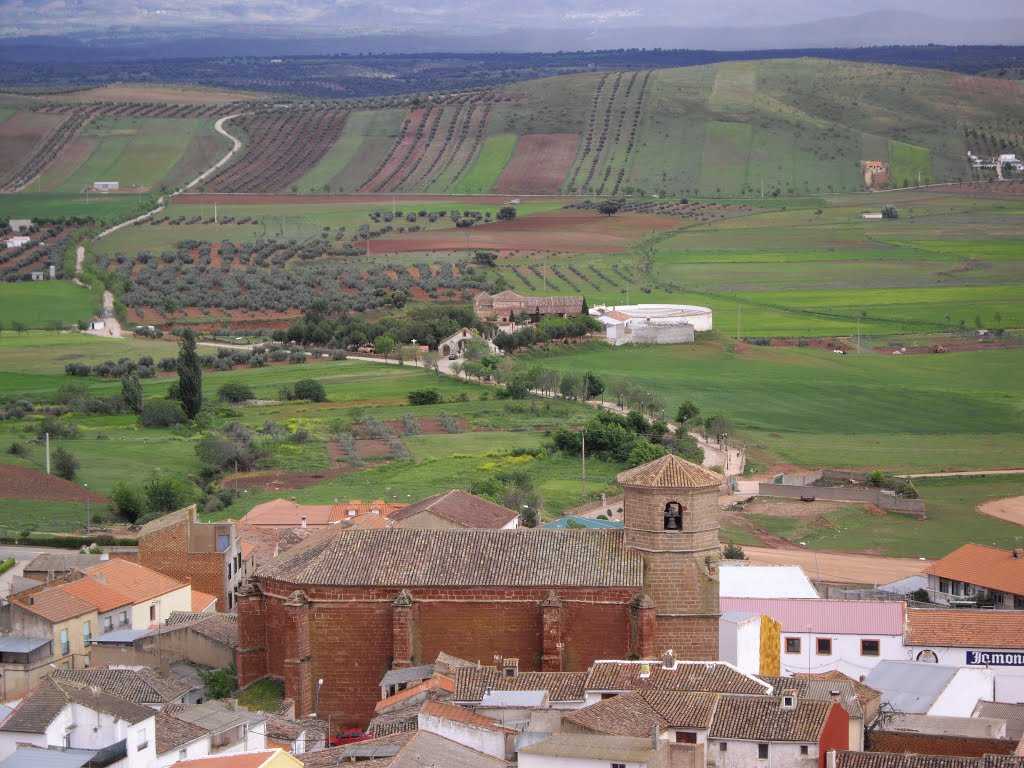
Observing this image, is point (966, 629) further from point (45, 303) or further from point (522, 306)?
point (45, 303)

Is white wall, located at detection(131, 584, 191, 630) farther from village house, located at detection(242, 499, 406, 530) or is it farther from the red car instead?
the red car

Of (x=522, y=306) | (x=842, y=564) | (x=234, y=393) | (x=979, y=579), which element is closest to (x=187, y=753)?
(x=979, y=579)

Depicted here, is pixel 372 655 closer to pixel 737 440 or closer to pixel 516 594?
pixel 516 594

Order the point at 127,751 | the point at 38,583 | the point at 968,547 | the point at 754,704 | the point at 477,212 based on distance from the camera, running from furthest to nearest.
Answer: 1. the point at 477,212
2. the point at 968,547
3. the point at 38,583
4. the point at 754,704
5. the point at 127,751

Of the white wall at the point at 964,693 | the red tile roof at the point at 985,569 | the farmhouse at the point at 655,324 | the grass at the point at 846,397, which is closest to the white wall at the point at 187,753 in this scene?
the white wall at the point at 964,693

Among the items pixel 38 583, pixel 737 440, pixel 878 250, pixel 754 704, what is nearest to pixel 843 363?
pixel 737 440

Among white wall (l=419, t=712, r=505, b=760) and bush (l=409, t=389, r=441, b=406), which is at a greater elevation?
white wall (l=419, t=712, r=505, b=760)

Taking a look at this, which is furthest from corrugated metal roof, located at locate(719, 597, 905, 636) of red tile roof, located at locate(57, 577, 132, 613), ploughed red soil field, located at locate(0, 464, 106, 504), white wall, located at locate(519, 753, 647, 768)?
ploughed red soil field, located at locate(0, 464, 106, 504)
